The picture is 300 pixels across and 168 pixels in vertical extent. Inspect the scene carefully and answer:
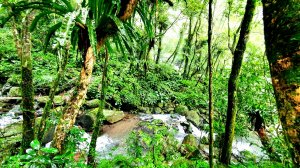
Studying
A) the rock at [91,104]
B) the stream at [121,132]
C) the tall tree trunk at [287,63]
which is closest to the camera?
the tall tree trunk at [287,63]

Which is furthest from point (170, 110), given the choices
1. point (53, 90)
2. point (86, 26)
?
point (86, 26)

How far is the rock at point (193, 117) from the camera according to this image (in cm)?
1123

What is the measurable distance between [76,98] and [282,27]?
2.15 m

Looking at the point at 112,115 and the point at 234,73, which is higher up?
the point at 234,73

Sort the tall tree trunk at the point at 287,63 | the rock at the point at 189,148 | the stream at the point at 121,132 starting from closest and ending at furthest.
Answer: the tall tree trunk at the point at 287,63, the rock at the point at 189,148, the stream at the point at 121,132

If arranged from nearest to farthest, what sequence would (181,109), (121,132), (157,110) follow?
1. (121,132)
2. (157,110)
3. (181,109)

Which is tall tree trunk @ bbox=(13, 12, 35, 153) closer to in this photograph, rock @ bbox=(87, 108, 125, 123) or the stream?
the stream

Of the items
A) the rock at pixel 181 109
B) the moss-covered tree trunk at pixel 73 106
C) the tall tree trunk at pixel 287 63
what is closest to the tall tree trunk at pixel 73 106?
the moss-covered tree trunk at pixel 73 106

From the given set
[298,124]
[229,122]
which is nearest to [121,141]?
[229,122]

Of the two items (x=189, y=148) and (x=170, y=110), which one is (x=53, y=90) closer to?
(x=189, y=148)

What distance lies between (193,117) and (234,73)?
7923 millimetres

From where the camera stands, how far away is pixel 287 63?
2.64ft

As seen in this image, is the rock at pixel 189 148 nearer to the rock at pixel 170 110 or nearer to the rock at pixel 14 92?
the rock at pixel 170 110

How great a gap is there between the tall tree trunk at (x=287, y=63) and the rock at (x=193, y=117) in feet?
34.8
